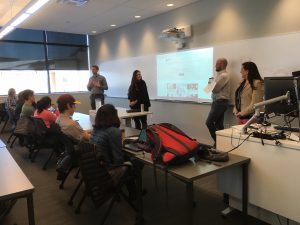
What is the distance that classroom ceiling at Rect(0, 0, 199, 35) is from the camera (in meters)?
4.91

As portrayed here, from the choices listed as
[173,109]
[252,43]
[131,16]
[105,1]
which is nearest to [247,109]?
[252,43]

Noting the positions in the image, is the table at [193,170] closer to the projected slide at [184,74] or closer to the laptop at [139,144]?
the laptop at [139,144]

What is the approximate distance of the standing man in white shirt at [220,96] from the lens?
4.25m

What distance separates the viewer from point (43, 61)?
7.71 meters

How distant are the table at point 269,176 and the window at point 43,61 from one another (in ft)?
22.2

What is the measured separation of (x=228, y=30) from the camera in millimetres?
4391

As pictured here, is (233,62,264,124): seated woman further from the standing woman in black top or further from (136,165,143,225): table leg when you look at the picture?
the standing woman in black top

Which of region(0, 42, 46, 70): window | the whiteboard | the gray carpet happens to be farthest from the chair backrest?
region(0, 42, 46, 70): window

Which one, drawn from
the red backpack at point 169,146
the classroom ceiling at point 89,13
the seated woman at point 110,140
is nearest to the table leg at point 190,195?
the red backpack at point 169,146

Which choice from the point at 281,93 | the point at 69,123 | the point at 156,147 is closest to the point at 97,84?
the point at 69,123

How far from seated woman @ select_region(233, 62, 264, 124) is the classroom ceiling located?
2171mm

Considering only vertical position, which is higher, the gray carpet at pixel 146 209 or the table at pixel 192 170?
the table at pixel 192 170

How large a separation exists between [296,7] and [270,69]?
86 cm

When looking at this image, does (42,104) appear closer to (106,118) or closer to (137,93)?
(137,93)
